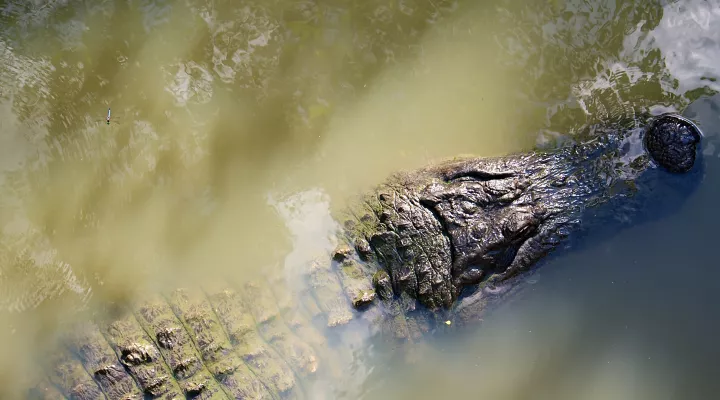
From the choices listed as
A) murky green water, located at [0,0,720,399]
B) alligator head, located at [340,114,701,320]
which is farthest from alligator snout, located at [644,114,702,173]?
murky green water, located at [0,0,720,399]

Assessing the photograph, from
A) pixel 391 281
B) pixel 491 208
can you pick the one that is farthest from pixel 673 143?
pixel 391 281

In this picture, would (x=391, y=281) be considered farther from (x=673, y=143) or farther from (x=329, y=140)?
(x=673, y=143)

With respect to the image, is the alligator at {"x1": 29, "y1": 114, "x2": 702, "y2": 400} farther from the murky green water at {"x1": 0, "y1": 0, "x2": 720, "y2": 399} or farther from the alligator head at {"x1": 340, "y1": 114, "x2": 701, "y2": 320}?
the murky green water at {"x1": 0, "y1": 0, "x2": 720, "y2": 399}

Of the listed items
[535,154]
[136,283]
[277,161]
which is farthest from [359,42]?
[136,283]

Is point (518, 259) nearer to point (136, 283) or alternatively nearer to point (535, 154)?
point (535, 154)

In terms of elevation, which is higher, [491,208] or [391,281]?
[491,208]

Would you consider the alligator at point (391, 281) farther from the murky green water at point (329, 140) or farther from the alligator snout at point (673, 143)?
the murky green water at point (329, 140)
